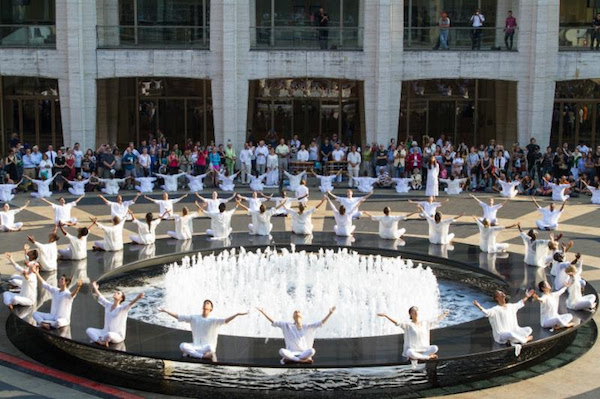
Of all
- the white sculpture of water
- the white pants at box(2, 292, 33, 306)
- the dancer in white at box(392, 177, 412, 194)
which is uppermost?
the dancer in white at box(392, 177, 412, 194)

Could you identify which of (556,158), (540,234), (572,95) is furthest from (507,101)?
(540,234)

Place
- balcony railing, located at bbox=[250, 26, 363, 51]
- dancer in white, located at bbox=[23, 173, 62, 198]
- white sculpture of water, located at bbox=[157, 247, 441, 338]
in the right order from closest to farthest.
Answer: white sculpture of water, located at bbox=[157, 247, 441, 338], dancer in white, located at bbox=[23, 173, 62, 198], balcony railing, located at bbox=[250, 26, 363, 51]

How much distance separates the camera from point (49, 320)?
1603cm

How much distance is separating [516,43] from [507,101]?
196 inches

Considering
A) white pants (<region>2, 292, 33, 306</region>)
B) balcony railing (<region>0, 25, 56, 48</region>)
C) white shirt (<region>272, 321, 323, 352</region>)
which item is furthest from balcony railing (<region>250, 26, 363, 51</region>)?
white shirt (<region>272, 321, 323, 352</region>)

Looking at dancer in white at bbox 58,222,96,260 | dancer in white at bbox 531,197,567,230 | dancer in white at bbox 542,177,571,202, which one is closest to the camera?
dancer in white at bbox 58,222,96,260

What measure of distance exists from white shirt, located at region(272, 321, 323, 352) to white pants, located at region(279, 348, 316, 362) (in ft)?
0.35

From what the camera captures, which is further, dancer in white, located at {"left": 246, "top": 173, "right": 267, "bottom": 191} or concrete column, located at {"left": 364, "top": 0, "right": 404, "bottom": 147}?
concrete column, located at {"left": 364, "top": 0, "right": 404, "bottom": 147}

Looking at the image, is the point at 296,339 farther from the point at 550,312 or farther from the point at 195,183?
the point at 195,183

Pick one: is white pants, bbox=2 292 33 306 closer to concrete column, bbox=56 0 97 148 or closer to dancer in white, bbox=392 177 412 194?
dancer in white, bbox=392 177 412 194

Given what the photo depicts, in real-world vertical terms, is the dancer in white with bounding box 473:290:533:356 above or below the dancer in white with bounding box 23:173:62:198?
below

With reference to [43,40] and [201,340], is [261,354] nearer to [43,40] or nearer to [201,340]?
[201,340]

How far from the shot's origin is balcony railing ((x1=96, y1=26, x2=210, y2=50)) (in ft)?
125

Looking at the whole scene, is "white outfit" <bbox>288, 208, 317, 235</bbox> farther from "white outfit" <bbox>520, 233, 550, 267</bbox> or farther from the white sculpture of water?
"white outfit" <bbox>520, 233, 550, 267</bbox>
